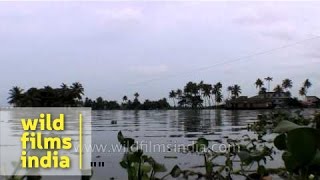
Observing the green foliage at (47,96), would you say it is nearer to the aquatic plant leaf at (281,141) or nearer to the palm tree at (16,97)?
the palm tree at (16,97)

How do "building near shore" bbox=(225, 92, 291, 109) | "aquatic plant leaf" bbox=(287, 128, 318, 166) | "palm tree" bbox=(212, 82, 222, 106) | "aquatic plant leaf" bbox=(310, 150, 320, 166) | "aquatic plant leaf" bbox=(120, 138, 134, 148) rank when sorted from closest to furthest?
"aquatic plant leaf" bbox=(287, 128, 318, 166) → "aquatic plant leaf" bbox=(310, 150, 320, 166) → "aquatic plant leaf" bbox=(120, 138, 134, 148) → "building near shore" bbox=(225, 92, 291, 109) → "palm tree" bbox=(212, 82, 222, 106)

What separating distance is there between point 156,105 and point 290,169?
112955 mm

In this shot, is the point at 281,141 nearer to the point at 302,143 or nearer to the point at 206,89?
the point at 302,143

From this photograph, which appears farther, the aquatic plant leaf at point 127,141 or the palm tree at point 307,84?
the palm tree at point 307,84

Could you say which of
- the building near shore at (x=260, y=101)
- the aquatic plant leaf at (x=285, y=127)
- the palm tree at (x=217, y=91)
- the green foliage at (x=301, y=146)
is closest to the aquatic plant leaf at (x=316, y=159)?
the green foliage at (x=301, y=146)

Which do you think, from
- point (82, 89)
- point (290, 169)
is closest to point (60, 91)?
point (82, 89)

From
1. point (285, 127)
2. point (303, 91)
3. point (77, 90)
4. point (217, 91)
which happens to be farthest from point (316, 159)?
point (217, 91)

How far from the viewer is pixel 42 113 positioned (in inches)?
199

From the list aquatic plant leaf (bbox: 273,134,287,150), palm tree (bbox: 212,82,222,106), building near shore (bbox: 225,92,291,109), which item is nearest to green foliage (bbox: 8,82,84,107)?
aquatic plant leaf (bbox: 273,134,287,150)

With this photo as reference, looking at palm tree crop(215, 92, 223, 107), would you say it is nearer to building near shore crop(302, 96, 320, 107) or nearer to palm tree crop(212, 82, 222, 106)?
palm tree crop(212, 82, 222, 106)

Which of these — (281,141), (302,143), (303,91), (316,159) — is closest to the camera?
(302,143)

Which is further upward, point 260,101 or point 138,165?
point 260,101

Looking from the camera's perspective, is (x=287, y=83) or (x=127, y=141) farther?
(x=287, y=83)

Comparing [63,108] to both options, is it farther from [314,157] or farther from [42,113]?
[314,157]
